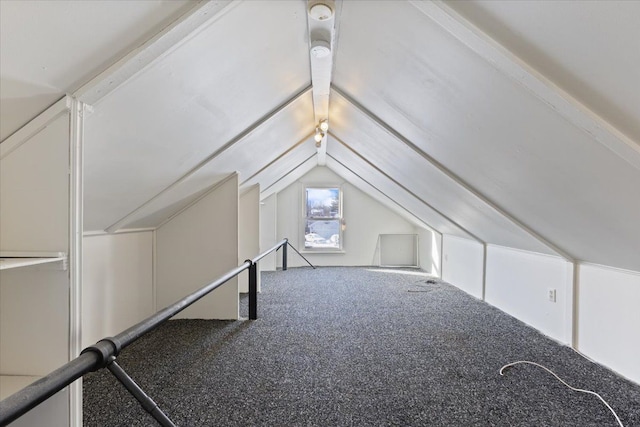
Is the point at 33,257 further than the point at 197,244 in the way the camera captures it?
No

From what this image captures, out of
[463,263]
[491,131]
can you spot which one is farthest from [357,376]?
[463,263]

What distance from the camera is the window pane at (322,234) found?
648 centimetres

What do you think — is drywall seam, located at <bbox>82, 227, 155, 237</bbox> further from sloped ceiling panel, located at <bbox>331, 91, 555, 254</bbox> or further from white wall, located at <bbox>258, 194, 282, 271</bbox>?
white wall, located at <bbox>258, 194, 282, 271</bbox>

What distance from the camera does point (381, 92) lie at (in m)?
2.06

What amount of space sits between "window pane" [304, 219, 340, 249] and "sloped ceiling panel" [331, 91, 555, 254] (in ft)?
8.92

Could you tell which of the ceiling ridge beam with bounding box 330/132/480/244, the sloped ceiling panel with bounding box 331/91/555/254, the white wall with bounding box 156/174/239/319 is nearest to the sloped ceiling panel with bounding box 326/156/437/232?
the ceiling ridge beam with bounding box 330/132/480/244

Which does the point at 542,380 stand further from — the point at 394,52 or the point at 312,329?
the point at 394,52

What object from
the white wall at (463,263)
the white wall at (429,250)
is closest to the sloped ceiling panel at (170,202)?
the white wall at (463,263)

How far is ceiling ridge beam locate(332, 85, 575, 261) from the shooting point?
2.46m

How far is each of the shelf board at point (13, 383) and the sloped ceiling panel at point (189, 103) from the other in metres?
0.89

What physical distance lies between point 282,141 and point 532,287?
2767 millimetres

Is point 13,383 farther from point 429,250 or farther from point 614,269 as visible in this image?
point 429,250

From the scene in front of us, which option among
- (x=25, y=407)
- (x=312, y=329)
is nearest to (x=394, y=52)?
(x=25, y=407)

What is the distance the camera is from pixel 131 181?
1.97 meters
